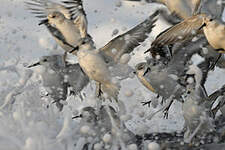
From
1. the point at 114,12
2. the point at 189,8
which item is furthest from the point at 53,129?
the point at 114,12

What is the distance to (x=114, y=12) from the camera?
3.15m

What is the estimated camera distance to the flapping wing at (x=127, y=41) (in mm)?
1609

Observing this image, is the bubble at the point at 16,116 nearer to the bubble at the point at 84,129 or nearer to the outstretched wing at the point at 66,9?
the bubble at the point at 84,129

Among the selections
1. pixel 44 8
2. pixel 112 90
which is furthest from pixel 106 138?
pixel 44 8

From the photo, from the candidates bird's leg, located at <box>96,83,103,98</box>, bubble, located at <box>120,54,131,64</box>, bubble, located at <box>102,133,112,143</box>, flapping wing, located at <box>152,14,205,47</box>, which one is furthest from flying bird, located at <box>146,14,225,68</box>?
bubble, located at <box>102,133,112,143</box>

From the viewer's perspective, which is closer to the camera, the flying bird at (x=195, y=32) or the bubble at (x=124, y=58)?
the flying bird at (x=195, y=32)

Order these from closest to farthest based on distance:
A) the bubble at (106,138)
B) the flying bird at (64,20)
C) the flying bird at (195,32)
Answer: the flying bird at (195,32)
the bubble at (106,138)
the flying bird at (64,20)

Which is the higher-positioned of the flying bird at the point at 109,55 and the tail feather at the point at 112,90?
the flying bird at the point at 109,55

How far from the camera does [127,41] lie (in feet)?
5.35

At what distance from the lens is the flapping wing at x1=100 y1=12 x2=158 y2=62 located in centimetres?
161

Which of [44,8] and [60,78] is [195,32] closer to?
[60,78]

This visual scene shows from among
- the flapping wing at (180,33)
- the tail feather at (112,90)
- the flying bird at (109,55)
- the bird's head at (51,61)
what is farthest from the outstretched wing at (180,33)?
the bird's head at (51,61)

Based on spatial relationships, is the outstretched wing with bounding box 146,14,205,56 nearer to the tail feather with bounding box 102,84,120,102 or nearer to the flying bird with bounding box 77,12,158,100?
the flying bird with bounding box 77,12,158,100

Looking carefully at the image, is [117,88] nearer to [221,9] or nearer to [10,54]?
[221,9]
